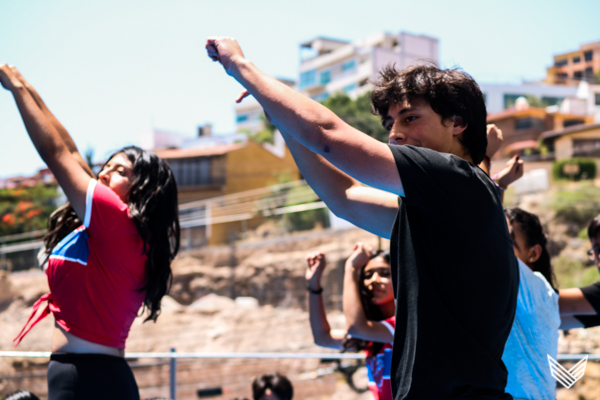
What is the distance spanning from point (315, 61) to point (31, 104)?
1802 inches

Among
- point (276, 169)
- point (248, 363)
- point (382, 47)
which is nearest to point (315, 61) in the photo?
point (382, 47)

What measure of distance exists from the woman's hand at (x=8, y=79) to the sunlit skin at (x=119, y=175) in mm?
416

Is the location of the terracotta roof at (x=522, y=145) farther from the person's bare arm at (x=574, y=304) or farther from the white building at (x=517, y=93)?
the person's bare arm at (x=574, y=304)

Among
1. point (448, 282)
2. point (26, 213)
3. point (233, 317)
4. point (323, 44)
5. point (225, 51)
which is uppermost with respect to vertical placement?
point (225, 51)

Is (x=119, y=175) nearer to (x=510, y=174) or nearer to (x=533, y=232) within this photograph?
(x=510, y=174)

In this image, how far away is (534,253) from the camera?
7.50ft

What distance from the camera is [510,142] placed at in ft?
109

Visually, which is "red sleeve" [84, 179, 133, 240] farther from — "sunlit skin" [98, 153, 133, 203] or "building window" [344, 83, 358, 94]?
"building window" [344, 83, 358, 94]

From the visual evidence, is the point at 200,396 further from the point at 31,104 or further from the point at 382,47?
the point at 382,47

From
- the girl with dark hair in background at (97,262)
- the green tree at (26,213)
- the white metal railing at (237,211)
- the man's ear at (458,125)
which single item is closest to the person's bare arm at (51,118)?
the girl with dark hair in background at (97,262)

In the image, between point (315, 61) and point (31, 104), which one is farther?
point (315, 61)

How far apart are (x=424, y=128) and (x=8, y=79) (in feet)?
4.62

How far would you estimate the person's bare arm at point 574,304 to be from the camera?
2193mm

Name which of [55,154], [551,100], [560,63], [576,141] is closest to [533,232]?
[55,154]
